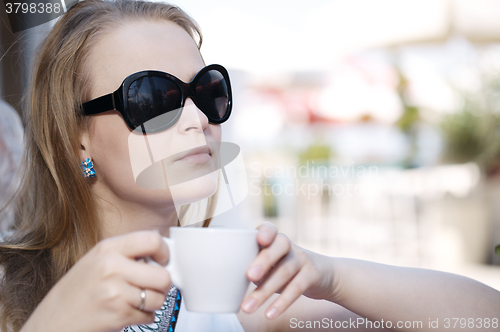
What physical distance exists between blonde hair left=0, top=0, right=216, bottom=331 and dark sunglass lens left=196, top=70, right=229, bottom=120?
10.2 inches

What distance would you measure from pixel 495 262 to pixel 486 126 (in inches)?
48.8

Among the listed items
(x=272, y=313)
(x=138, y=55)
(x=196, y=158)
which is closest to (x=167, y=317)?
(x=196, y=158)

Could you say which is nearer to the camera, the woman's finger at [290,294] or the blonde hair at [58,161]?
the woman's finger at [290,294]

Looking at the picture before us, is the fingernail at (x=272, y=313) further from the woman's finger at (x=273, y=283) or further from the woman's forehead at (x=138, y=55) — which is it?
the woman's forehead at (x=138, y=55)

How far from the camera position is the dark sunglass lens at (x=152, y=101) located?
91 cm

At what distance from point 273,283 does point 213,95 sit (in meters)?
0.59

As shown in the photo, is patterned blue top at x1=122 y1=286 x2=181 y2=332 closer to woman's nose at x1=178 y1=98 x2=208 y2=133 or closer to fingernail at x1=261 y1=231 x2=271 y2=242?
woman's nose at x1=178 y1=98 x2=208 y2=133

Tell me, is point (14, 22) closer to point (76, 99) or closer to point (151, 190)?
point (76, 99)

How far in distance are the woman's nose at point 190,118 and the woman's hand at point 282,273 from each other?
1.39 ft

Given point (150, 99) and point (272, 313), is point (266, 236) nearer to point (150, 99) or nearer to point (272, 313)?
point (272, 313)

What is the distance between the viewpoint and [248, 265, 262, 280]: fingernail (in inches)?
20.7

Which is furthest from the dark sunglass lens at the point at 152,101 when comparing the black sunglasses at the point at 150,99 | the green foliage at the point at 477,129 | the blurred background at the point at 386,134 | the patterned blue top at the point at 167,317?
the green foliage at the point at 477,129

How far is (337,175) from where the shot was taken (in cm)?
369

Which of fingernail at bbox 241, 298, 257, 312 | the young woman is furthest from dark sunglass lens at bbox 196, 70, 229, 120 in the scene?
fingernail at bbox 241, 298, 257, 312
